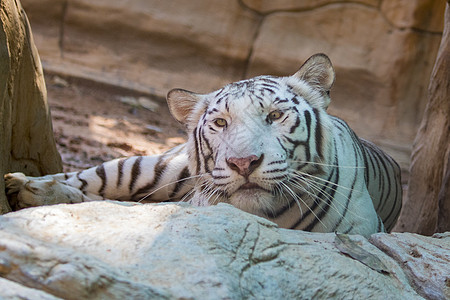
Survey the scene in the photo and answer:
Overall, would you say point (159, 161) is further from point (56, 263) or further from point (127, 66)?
point (127, 66)

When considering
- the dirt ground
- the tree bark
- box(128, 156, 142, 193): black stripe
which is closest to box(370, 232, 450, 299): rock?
the tree bark

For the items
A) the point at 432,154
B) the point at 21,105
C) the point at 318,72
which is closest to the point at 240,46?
the point at 432,154

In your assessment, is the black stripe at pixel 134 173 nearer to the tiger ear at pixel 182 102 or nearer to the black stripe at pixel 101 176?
the black stripe at pixel 101 176

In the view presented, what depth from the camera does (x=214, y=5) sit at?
705cm

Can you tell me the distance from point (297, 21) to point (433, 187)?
3.85 m

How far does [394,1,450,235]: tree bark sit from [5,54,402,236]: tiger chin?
1.03m

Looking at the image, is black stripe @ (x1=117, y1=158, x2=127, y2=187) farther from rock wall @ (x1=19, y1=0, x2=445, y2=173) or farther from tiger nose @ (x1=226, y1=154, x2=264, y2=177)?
rock wall @ (x1=19, y1=0, x2=445, y2=173)

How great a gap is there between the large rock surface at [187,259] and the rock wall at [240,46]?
501cm

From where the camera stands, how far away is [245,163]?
2.24m

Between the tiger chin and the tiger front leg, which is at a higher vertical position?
the tiger chin

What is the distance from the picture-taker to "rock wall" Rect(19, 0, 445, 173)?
675cm

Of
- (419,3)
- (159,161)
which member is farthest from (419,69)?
(159,161)

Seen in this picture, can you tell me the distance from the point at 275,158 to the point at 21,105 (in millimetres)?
1403

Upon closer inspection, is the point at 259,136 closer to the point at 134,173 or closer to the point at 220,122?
the point at 220,122
